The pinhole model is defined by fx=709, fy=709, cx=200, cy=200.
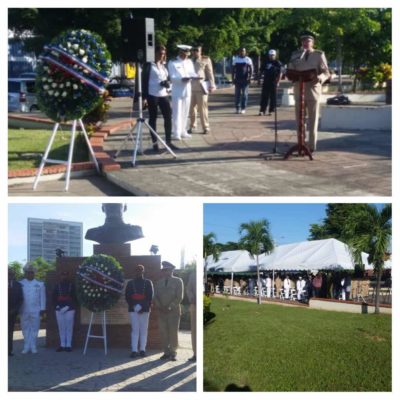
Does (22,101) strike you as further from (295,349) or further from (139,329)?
(295,349)

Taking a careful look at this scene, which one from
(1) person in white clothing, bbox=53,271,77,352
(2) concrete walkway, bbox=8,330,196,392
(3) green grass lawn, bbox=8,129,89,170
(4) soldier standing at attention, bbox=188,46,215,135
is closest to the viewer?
(2) concrete walkway, bbox=8,330,196,392

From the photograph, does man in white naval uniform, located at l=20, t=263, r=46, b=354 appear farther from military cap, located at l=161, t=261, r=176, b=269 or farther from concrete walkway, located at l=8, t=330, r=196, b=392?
military cap, located at l=161, t=261, r=176, b=269

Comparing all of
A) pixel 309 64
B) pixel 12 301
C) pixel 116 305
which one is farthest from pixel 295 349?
pixel 309 64

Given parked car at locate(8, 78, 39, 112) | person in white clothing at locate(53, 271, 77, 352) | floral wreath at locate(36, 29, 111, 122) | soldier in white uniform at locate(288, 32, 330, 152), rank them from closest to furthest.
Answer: person in white clothing at locate(53, 271, 77, 352) → floral wreath at locate(36, 29, 111, 122) → soldier in white uniform at locate(288, 32, 330, 152) → parked car at locate(8, 78, 39, 112)

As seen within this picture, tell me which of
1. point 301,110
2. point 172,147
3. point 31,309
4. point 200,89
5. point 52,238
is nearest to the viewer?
point 52,238

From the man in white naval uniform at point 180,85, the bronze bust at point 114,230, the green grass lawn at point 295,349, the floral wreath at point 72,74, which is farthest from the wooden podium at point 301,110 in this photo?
the bronze bust at point 114,230

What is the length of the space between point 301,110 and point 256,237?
2885 mm

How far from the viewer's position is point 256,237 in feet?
19.1

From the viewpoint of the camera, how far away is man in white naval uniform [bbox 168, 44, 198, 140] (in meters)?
9.21

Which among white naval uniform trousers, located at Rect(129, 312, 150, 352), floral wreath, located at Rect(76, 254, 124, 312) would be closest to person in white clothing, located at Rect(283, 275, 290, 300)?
white naval uniform trousers, located at Rect(129, 312, 150, 352)

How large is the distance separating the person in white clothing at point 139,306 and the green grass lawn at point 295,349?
51cm

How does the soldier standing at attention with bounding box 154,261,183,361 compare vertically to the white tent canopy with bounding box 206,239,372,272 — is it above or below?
below

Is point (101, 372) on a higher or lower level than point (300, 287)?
lower

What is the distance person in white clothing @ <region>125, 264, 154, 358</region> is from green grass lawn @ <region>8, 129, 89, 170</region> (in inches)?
125
